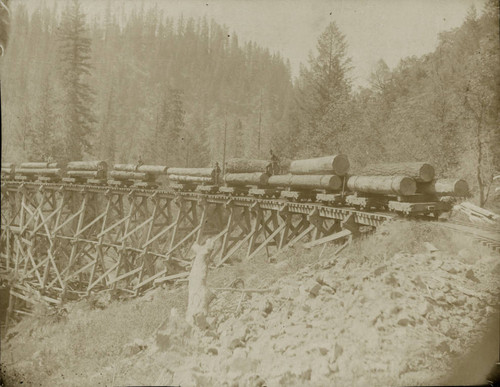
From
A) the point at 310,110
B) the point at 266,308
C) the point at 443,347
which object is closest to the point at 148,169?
the point at 266,308

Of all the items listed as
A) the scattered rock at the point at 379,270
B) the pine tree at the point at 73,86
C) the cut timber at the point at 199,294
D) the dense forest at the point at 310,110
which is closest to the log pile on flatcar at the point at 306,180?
the scattered rock at the point at 379,270

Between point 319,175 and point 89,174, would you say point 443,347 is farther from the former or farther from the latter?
point 89,174

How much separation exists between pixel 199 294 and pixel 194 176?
322 inches

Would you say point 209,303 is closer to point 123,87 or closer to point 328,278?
point 328,278

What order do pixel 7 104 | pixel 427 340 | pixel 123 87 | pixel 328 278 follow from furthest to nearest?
pixel 123 87, pixel 7 104, pixel 328 278, pixel 427 340

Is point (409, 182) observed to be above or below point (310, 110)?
below

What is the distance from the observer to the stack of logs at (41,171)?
675 inches

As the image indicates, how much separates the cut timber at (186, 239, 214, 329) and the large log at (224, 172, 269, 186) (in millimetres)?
5468

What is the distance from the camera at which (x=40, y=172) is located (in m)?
17.4

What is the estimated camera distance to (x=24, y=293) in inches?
609

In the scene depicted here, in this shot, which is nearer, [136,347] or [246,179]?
[136,347]

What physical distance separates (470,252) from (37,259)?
18496mm

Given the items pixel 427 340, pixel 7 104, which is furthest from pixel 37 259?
pixel 7 104

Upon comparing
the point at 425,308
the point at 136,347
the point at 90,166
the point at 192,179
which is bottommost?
the point at 136,347
